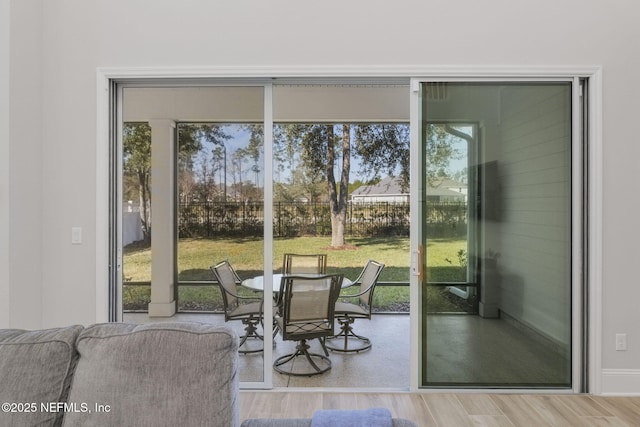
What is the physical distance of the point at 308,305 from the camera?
3.47 metres

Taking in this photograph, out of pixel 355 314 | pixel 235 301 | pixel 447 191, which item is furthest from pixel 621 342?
pixel 235 301

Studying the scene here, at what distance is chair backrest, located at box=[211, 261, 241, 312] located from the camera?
123 inches

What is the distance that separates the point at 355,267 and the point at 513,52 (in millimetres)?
4285

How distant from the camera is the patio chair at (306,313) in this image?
3.39 m

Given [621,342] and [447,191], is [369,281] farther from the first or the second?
[621,342]

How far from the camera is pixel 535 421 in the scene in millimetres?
2520

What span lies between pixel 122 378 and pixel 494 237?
2.62 meters

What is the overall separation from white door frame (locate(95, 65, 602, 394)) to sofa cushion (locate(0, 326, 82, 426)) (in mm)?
1799

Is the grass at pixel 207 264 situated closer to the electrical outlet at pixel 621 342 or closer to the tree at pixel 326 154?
the electrical outlet at pixel 621 342

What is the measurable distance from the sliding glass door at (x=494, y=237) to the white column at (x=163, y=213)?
1.96 metres

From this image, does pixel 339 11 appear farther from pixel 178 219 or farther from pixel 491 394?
pixel 491 394

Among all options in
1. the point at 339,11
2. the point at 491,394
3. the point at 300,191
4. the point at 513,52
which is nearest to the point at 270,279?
the point at 491,394

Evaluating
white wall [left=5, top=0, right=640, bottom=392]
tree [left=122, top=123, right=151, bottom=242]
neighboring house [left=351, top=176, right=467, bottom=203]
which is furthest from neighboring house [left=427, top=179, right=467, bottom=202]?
neighboring house [left=351, top=176, right=467, bottom=203]

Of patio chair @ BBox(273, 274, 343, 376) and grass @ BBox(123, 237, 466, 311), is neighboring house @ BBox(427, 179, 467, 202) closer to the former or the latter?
grass @ BBox(123, 237, 466, 311)
